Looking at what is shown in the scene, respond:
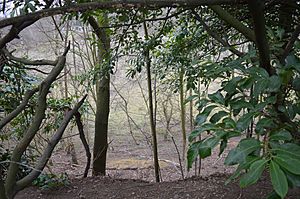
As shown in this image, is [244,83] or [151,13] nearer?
[244,83]

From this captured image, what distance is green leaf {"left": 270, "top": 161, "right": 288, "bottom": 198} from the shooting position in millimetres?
518

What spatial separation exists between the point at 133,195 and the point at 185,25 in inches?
47.4

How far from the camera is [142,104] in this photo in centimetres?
693

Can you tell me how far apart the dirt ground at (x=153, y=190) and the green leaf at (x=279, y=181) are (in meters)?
1.45

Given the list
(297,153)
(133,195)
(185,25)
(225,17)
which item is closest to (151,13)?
(185,25)

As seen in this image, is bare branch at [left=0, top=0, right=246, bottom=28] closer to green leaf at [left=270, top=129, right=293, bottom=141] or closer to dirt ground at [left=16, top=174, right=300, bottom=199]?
green leaf at [left=270, top=129, right=293, bottom=141]

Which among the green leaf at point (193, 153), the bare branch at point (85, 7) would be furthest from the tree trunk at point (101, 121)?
the green leaf at point (193, 153)

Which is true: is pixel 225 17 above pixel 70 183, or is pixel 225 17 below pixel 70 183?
above

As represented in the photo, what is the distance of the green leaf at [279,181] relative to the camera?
0.52 meters

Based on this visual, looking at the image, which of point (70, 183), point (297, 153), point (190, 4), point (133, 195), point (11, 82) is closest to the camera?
point (297, 153)

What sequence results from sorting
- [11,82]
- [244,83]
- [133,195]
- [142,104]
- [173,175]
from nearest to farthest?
[244,83]
[133,195]
[11,82]
[173,175]
[142,104]

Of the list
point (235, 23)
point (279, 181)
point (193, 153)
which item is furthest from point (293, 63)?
point (235, 23)

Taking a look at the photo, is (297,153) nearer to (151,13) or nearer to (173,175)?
(151,13)

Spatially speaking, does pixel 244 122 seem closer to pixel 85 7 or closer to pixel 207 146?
pixel 207 146
